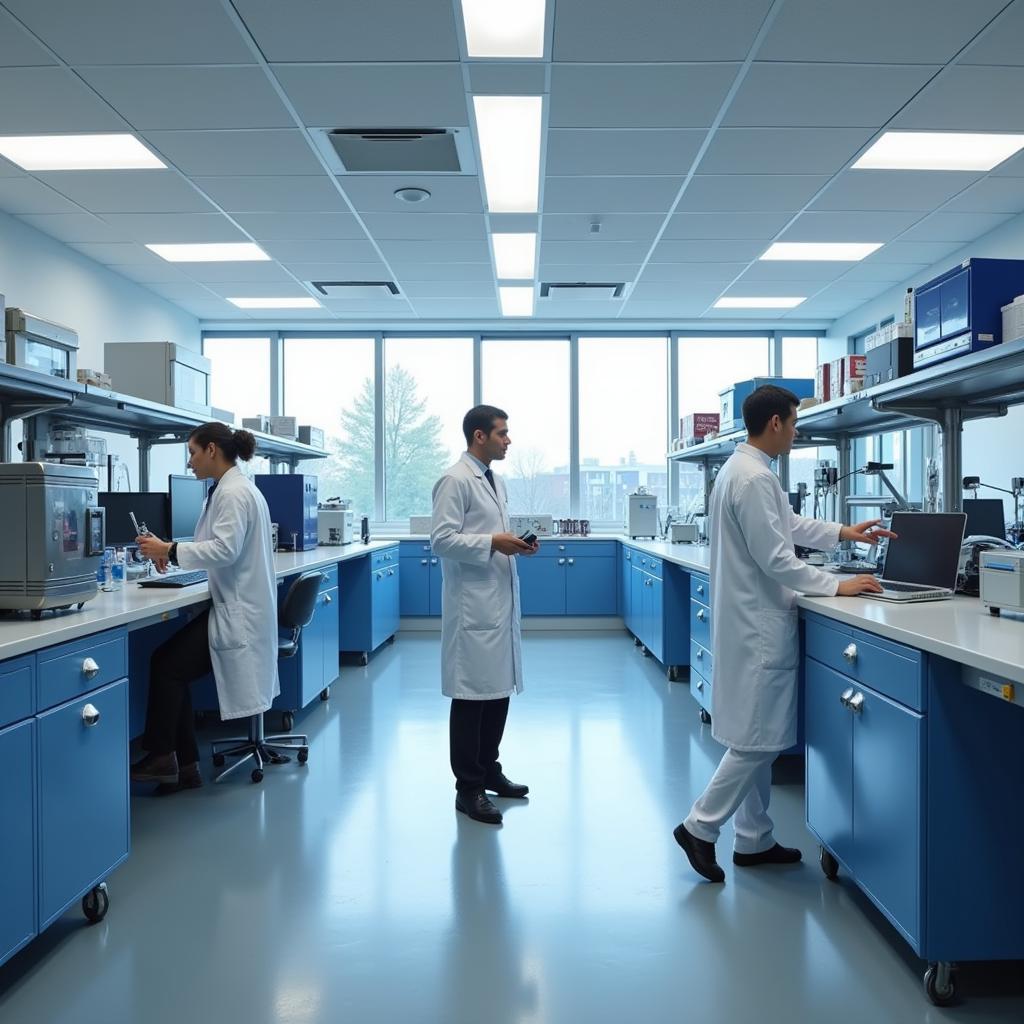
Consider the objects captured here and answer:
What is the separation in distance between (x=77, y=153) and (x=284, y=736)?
120 inches

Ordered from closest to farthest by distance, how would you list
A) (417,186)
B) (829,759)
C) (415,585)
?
(829,759) < (417,186) < (415,585)

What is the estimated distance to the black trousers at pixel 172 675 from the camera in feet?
9.56

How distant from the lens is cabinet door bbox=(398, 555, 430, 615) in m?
6.74

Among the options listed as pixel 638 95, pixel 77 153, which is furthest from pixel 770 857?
pixel 77 153

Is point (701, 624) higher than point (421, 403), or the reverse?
point (421, 403)

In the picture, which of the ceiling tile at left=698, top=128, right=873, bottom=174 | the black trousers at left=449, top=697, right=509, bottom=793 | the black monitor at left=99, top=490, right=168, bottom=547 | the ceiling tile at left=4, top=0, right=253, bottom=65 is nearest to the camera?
the ceiling tile at left=4, top=0, right=253, bottom=65

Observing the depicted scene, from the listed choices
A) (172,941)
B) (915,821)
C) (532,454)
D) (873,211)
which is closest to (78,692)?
(172,941)

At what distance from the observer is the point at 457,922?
6.76 feet

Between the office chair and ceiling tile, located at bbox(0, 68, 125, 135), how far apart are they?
2.24 metres

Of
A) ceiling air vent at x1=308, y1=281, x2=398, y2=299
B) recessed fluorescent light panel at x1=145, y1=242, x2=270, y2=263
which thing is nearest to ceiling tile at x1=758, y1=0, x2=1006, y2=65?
recessed fluorescent light panel at x1=145, y1=242, x2=270, y2=263

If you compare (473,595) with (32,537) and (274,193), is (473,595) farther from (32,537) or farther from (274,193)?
(274,193)

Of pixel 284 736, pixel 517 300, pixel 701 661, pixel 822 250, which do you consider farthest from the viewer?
pixel 517 300

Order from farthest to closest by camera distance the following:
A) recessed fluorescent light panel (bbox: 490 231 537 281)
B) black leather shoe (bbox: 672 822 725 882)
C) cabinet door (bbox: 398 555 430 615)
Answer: cabinet door (bbox: 398 555 430 615)
recessed fluorescent light panel (bbox: 490 231 537 281)
black leather shoe (bbox: 672 822 725 882)

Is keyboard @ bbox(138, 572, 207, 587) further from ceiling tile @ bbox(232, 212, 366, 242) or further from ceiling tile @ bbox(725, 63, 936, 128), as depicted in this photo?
ceiling tile @ bbox(725, 63, 936, 128)
